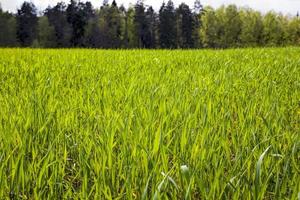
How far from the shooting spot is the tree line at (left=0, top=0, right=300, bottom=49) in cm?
6650

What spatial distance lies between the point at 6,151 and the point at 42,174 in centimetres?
47

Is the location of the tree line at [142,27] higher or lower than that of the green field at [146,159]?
higher

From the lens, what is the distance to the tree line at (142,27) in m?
66.5

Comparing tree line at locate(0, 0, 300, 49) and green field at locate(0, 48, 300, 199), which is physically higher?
tree line at locate(0, 0, 300, 49)

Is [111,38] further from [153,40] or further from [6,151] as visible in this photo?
[6,151]

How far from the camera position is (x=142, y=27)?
7562 cm

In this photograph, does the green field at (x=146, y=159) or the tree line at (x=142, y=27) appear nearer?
the green field at (x=146, y=159)

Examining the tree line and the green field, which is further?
the tree line

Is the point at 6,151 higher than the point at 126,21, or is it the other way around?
the point at 126,21

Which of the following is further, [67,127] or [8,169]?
[67,127]

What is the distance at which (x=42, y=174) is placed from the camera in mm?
Answer: 1446

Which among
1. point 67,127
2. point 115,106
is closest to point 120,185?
point 67,127

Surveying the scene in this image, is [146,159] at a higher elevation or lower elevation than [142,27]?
lower

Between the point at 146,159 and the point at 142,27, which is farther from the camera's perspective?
the point at 142,27
